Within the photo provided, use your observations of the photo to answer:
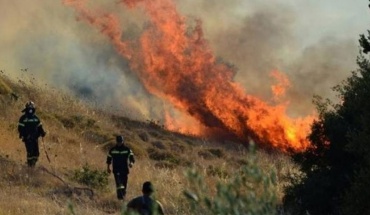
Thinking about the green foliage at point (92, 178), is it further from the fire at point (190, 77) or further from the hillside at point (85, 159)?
the fire at point (190, 77)

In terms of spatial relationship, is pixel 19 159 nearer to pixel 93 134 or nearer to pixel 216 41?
pixel 93 134

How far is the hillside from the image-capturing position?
58.4ft

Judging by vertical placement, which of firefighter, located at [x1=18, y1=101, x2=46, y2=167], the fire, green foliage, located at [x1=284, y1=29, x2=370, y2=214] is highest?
the fire

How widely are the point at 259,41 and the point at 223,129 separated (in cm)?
1914

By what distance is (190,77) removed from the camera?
53562 mm

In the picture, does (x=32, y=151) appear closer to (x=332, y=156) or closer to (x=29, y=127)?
(x=29, y=127)

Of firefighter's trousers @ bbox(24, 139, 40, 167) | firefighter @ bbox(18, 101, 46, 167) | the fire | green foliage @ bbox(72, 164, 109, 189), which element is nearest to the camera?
firefighter @ bbox(18, 101, 46, 167)

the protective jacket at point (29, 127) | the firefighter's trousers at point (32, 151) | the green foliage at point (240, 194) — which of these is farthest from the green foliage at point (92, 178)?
the green foliage at point (240, 194)

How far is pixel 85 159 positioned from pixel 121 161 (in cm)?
730

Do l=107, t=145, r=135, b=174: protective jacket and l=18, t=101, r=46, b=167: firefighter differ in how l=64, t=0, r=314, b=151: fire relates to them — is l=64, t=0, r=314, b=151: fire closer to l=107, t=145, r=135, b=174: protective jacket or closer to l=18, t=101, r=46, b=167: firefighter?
l=18, t=101, r=46, b=167: firefighter

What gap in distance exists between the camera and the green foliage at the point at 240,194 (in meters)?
4.38

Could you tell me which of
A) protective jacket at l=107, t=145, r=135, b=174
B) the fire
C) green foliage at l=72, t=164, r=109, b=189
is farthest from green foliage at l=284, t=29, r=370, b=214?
the fire

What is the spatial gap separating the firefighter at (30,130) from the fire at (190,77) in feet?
89.8

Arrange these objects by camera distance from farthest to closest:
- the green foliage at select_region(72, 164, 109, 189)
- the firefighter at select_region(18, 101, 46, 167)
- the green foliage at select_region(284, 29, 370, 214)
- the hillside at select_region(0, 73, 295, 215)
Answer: the green foliage at select_region(72, 164, 109, 189) → the firefighter at select_region(18, 101, 46, 167) → the hillside at select_region(0, 73, 295, 215) → the green foliage at select_region(284, 29, 370, 214)
